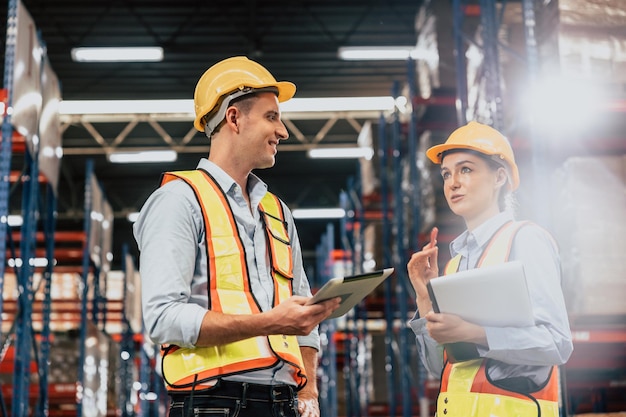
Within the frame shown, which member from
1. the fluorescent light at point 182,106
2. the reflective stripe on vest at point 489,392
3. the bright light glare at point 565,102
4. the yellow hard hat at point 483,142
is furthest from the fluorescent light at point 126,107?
the reflective stripe on vest at point 489,392

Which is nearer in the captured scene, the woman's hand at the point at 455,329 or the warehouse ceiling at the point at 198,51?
the woman's hand at the point at 455,329

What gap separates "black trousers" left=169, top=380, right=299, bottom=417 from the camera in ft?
8.74

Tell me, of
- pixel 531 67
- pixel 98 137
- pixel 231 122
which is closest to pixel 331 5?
pixel 98 137

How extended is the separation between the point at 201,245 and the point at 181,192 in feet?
0.59

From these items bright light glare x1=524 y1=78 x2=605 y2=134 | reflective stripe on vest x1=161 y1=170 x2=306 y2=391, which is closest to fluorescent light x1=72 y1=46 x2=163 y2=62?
bright light glare x1=524 y1=78 x2=605 y2=134

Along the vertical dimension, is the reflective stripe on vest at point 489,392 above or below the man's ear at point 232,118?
below

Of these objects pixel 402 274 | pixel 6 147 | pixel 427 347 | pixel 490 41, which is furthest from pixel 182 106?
pixel 427 347

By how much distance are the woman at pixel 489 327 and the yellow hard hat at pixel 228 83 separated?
2.57 ft

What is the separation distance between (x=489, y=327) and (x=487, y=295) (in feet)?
0.43

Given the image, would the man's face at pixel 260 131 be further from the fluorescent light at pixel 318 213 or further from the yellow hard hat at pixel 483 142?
the fluorescent light at pixel 318 213

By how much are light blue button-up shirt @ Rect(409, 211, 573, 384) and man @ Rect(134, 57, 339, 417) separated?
0.63 metres

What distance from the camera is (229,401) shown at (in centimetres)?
268

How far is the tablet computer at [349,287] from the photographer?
251 centimetres

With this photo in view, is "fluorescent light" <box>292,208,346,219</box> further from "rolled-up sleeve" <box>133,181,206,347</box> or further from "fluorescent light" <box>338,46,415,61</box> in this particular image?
"rolled-up sleeve" <box>133,181,206,347</box>
